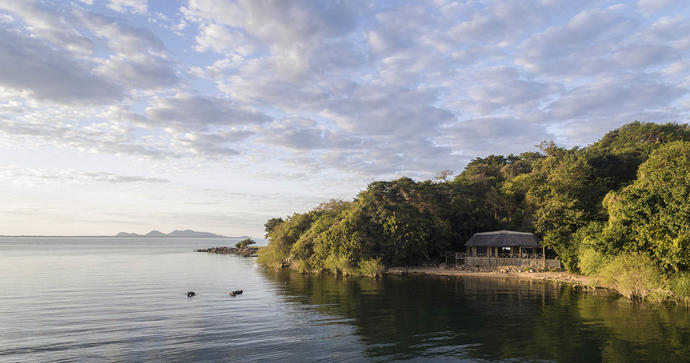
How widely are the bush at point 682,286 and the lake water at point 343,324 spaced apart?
1519 mm

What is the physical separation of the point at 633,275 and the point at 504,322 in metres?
10.2

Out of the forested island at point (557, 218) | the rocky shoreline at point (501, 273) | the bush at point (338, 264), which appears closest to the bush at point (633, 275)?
the forested island at point (557, 218)

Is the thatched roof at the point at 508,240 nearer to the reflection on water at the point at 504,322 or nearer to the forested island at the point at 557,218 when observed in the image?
the forested island at the point at 557,218

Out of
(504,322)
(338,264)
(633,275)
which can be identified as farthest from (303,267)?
(633,275)

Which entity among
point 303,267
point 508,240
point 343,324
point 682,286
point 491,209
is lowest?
point 343,324

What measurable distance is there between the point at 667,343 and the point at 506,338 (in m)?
6.10

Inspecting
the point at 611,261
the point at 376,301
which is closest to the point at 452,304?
the point at 376,301

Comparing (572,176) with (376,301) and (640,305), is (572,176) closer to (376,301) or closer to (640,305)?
(640,305)

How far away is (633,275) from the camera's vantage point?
24250 mm

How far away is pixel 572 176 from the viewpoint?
40.5 metres

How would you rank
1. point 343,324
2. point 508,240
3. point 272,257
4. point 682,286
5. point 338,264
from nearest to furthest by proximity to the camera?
point 343,324
point 682,286
point 508,240
point 338,264
point 272,257

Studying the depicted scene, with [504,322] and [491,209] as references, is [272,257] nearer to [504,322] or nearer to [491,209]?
[491,209]

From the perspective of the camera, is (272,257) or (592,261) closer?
(592,261)

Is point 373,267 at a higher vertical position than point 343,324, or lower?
higher
